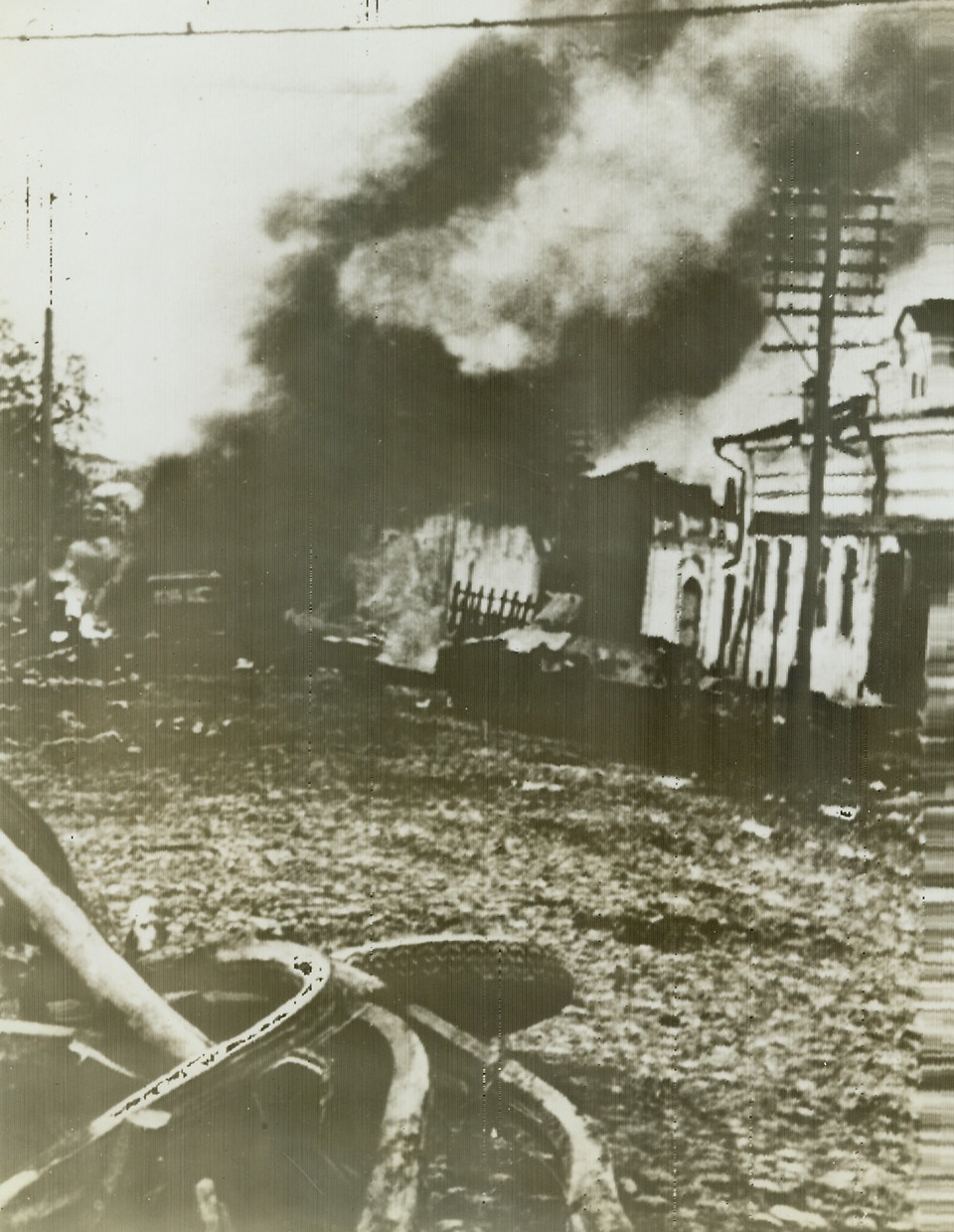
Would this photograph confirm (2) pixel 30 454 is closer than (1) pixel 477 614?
No

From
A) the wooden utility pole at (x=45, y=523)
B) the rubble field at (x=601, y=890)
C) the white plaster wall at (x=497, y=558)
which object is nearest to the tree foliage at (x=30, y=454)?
the wooden utility pole at (x=45, y=523)

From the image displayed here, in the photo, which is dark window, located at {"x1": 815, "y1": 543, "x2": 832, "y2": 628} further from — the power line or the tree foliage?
the tree foliage

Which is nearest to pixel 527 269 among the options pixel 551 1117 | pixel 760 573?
pixel 760 573

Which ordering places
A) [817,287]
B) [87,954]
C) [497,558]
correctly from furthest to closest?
[87,954] → [497,558] → [817,287]

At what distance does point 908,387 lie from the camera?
105 inches

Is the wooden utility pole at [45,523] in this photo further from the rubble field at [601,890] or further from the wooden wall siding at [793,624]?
the wooden wall siding at [793,624]

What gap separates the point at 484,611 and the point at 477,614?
2cm

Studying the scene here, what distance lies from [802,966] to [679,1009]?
0.31 meters

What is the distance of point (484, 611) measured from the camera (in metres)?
2.89

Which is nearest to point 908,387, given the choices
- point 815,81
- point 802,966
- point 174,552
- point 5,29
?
point 815,81

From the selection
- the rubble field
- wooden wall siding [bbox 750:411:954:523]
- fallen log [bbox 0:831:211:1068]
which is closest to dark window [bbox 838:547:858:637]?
wooden wall siding [bbox 750:411:954:523]

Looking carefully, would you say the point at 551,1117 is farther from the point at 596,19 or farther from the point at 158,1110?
the point at 596,19

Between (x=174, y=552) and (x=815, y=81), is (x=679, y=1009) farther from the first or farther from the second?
(x=815, y=81)

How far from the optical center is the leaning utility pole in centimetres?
268
